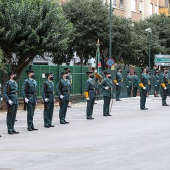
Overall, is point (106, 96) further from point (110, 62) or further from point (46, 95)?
point (110, 62)

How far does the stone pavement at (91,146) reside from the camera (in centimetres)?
1095

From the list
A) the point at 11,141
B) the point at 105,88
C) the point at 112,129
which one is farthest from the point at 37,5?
the point at 11,141

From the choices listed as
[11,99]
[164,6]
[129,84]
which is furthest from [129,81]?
[164,6]

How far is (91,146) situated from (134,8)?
5596 cm

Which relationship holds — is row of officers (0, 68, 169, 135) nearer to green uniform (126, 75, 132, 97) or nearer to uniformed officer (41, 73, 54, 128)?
uniformed officer (41, 73, 54, 128)

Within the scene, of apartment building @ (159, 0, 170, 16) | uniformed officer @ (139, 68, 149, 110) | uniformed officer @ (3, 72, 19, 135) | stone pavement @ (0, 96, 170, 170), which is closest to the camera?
stone pavement @ (0, 96, 170, 170)

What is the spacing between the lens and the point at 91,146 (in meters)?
13.7

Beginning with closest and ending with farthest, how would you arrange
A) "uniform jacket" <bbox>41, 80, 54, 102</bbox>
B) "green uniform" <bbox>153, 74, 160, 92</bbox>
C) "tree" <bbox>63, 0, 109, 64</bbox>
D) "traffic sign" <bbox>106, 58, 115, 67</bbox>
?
"uniform jacket" <bbox>41, 80, 54, 102</bbox>
"traffic sign" <bbox>106, 58, 115, 67</bbox>
"green uniform" <bbox>153, 74, 160, 92</bbox>
"tree" <bbox>63, 0, 109, 64</bbox>

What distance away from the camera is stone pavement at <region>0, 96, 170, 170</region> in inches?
431

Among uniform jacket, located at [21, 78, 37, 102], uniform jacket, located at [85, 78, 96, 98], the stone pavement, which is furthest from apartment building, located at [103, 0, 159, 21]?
the stone pavement

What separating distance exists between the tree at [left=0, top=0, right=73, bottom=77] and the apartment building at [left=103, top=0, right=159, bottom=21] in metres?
31.3

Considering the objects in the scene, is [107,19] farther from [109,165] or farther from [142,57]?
A: [109,165]

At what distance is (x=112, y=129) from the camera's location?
18016mm

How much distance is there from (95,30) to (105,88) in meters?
23.8
